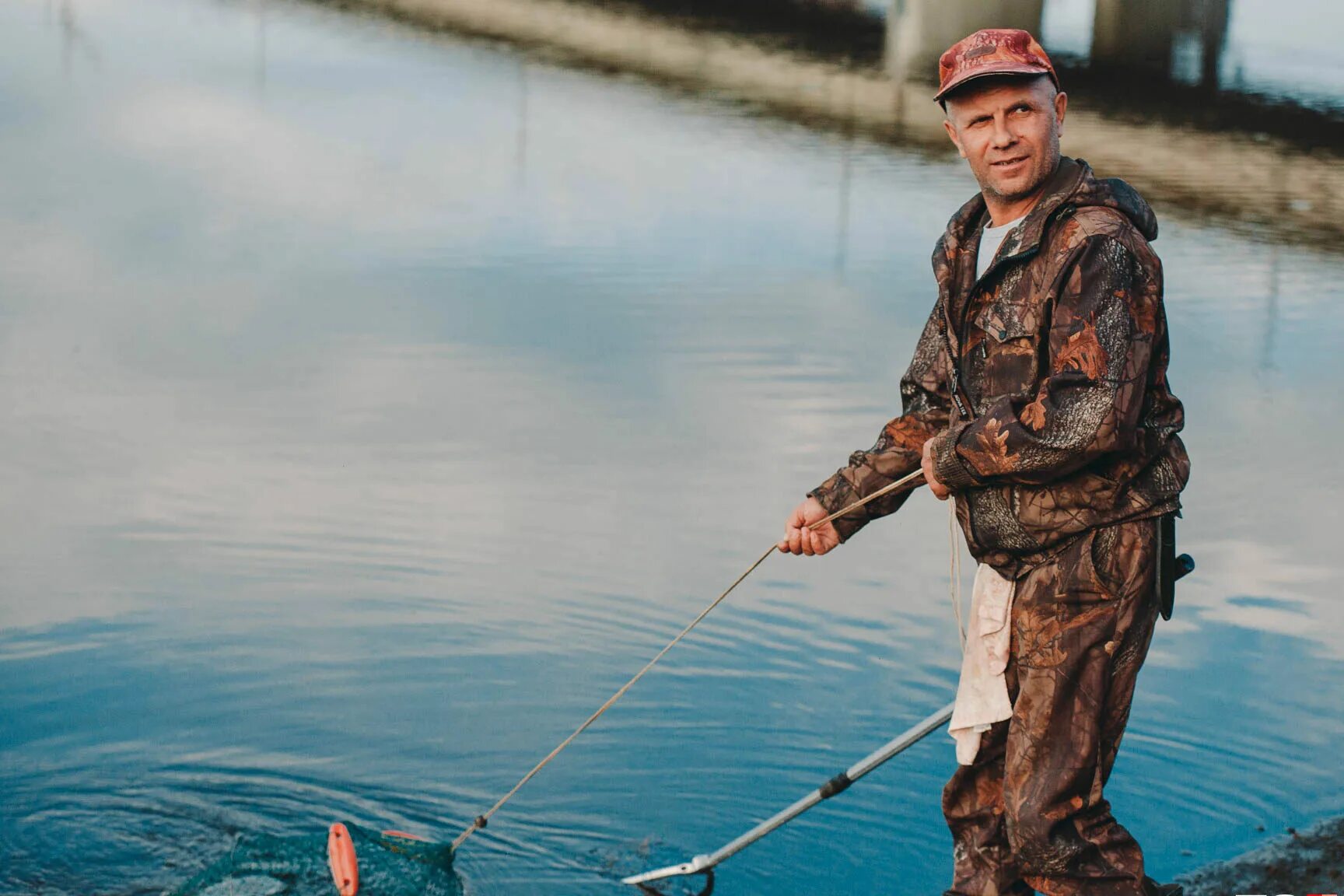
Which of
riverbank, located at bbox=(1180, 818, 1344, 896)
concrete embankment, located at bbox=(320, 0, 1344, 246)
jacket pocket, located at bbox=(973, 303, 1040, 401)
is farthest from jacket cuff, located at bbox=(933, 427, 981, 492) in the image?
concrete embankment, located at bbox=(320, 0, 1344, 246)

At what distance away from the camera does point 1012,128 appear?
10.3 ft

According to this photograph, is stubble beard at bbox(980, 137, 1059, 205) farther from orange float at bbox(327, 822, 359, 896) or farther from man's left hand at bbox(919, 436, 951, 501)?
orange float at bbox(327, 822, 359, 896)

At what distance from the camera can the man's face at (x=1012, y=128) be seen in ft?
10.2

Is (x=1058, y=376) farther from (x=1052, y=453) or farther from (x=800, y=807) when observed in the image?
(x=800, y=807)

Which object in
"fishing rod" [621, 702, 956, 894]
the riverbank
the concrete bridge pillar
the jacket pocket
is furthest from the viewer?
the concrete bridge pillar

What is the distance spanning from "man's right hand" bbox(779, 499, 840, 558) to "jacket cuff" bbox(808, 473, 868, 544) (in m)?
0.01

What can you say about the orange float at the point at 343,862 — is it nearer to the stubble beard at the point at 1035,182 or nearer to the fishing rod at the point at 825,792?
the fishing rod at the point at 825,792

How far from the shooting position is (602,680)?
535cm

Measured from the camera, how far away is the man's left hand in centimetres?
323

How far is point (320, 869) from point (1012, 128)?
7.32ft

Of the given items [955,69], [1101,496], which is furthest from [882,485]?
[955,69]

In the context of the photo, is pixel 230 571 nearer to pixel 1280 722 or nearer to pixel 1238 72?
pixel 1280 722

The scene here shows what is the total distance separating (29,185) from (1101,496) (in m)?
11.4

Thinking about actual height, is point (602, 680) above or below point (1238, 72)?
below
